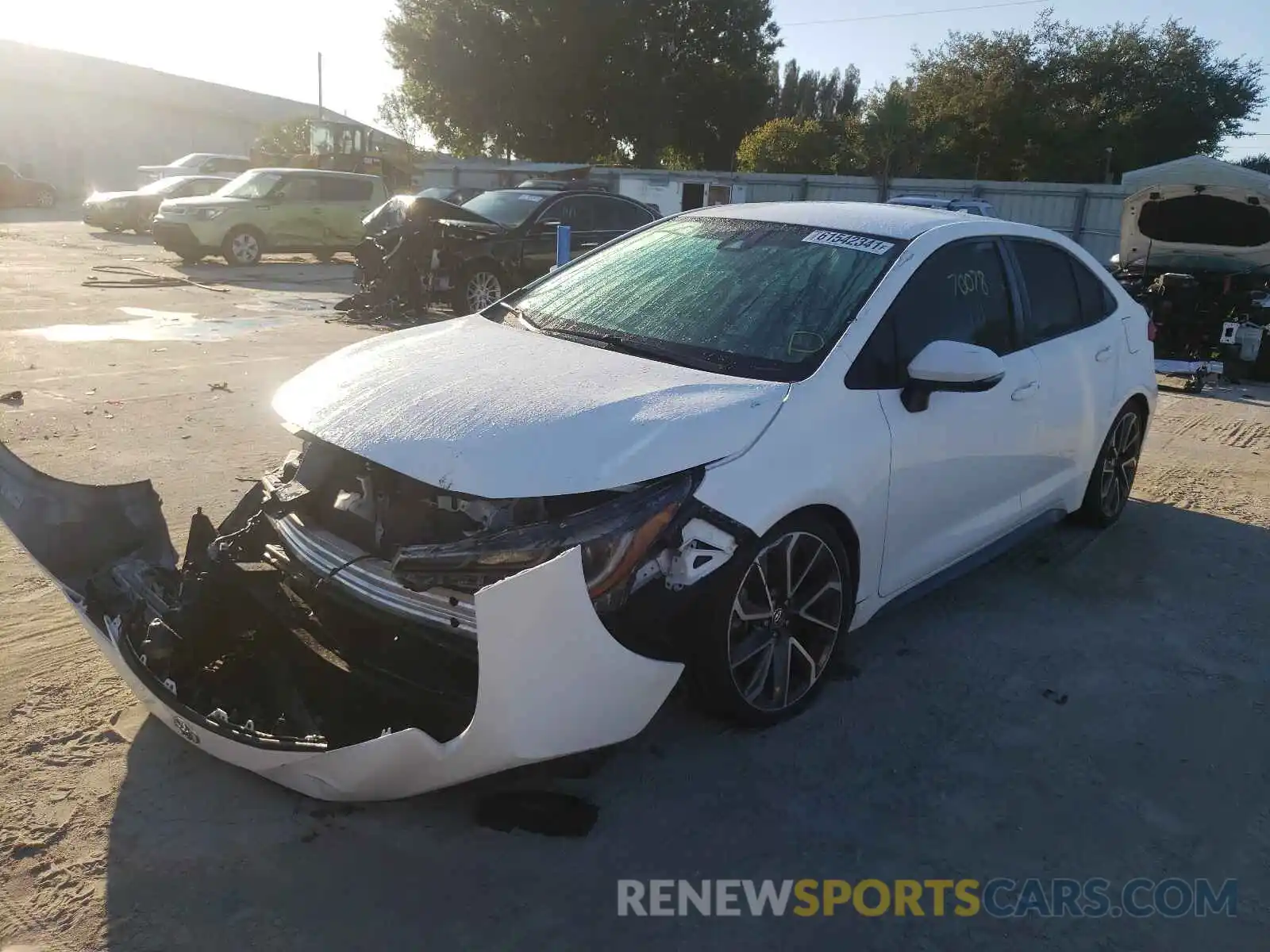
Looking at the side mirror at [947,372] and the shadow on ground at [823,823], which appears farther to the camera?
the side mirror at [947,372]

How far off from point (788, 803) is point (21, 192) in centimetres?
3909

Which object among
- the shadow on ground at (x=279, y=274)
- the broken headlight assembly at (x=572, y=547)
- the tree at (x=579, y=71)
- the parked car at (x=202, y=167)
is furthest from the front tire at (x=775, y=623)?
the tree at (x=579, y=71)

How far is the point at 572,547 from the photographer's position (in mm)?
2736

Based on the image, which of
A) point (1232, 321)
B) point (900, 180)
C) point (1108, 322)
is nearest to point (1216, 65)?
point (900, 180)

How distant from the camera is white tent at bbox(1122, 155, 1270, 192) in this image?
10.7 m

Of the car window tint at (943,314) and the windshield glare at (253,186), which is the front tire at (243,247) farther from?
the car window tint at (943,314)

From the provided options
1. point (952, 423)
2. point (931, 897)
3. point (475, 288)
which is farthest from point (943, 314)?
point (475, 288)

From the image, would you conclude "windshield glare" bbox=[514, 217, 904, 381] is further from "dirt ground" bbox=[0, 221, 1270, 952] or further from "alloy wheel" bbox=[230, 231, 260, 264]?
"alloy wheel" bbox=[230, 231, 260, 264]

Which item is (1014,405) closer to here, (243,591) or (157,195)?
(243,591)

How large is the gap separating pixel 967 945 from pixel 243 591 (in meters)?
2.35

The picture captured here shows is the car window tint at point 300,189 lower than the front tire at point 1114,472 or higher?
higher

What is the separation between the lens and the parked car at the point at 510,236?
41.1 feet

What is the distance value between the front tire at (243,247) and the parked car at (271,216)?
1cm

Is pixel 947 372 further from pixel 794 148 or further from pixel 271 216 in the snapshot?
pixel 794 148
